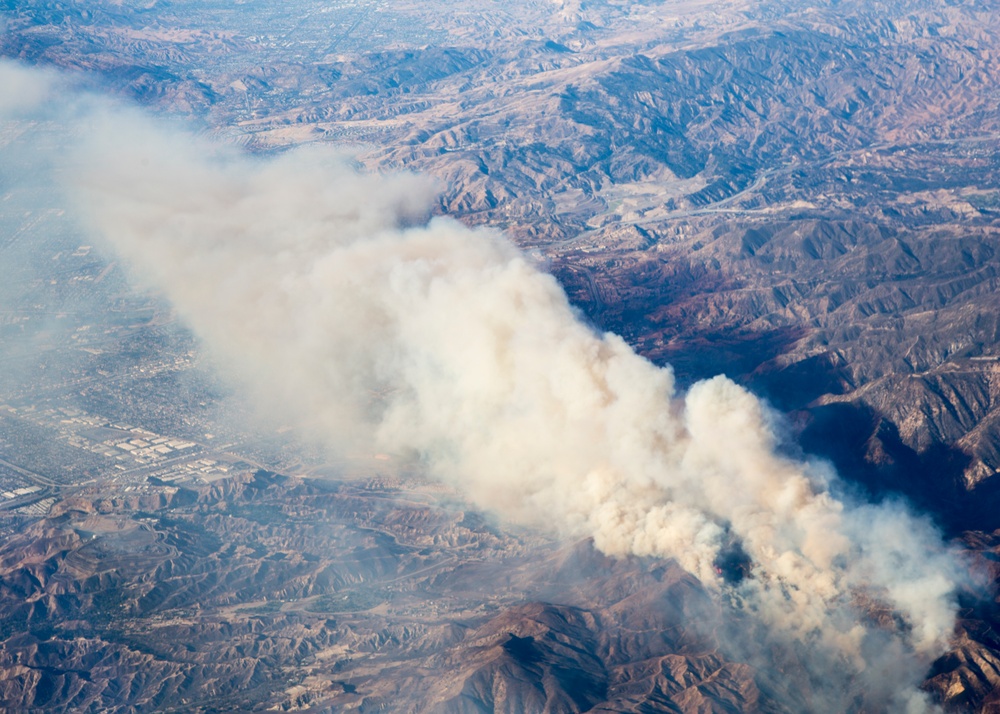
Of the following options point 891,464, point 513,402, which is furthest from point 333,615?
point 891,464

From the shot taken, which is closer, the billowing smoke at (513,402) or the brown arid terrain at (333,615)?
the brown arid terrain at (333,615)

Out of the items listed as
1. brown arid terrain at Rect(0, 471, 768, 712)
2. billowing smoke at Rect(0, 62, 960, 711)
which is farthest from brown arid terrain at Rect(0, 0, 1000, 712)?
billowing smoke at Rect(0, 62, 960, 711)

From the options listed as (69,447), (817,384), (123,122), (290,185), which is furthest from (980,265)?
(123,122)

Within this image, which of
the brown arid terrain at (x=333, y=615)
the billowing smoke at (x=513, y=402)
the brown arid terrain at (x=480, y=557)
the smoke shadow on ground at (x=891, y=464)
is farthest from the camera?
the smoke shadow on ground at (x=891, y=464)

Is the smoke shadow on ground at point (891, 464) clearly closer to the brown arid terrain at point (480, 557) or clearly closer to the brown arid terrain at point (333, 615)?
the brown arid terrain at point (480, 557)

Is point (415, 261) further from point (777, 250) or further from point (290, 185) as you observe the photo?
point (777, 250)

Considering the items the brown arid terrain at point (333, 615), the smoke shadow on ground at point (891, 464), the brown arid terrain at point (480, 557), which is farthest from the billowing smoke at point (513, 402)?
the smoke shadow on ground at point (891, 464)

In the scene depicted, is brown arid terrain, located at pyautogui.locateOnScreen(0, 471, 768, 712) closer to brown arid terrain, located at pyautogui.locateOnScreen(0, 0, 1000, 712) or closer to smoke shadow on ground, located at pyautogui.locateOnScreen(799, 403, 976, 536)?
brown arid terrain, located at pyautogui.locateOnScreen(0, 0, 1000, 712)

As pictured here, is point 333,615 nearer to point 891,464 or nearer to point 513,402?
point 513,402
